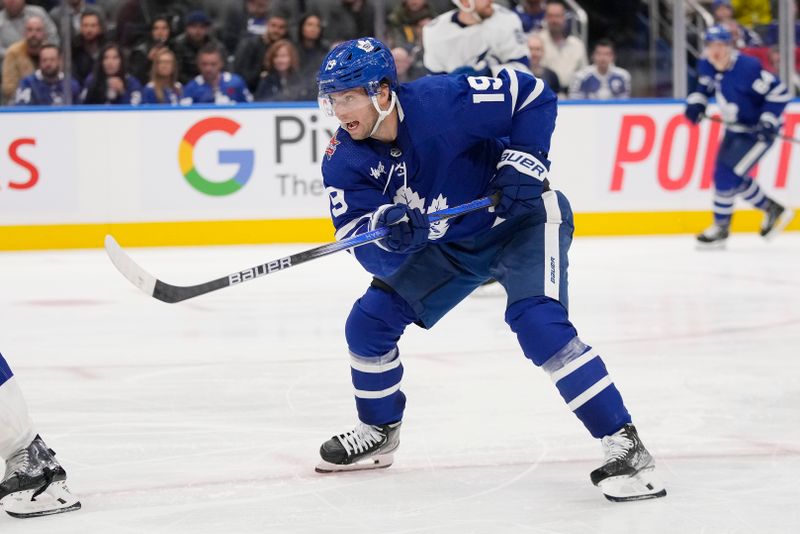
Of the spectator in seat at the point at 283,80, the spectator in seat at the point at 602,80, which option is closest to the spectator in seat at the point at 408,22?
the spectator in seat at the point at 283,80

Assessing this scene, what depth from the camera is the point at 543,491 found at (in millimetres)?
2572

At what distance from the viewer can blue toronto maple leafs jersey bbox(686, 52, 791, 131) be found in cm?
→ 741

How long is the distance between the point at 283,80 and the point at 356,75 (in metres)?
5.52

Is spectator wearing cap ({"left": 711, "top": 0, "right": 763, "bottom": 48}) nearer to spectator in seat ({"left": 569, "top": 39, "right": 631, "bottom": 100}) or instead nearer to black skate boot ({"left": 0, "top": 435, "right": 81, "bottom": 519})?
spectator in seat ({"left": 569, "top": 39, "right": 631, "bottom": 100})

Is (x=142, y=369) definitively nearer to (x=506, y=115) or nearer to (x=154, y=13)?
(x=506, y=115)

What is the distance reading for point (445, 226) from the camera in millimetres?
2646

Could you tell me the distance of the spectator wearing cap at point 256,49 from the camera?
7.96 metres

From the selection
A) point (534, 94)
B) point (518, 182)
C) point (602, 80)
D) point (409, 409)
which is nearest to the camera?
point (518, 182)

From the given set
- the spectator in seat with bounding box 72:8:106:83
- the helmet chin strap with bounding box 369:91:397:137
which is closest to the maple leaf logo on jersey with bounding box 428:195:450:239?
the helmet chin strap with bounding box 369:91:397:137

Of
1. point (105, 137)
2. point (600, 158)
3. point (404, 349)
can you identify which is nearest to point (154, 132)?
point (105, 137)

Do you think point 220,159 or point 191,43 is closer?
point 220,159

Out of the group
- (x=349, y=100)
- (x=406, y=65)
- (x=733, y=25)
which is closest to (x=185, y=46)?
(x=406, y=65)

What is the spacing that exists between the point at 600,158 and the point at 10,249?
11.6ft

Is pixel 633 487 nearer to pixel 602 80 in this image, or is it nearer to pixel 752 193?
pixel 752 193
